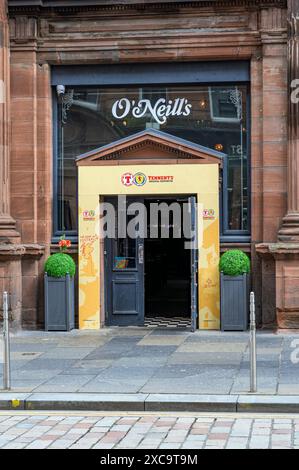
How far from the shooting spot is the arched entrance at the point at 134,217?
15539mm

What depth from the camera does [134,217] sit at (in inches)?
631

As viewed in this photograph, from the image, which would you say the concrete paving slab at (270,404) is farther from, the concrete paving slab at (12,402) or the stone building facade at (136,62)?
the stone building facade at (136,62)

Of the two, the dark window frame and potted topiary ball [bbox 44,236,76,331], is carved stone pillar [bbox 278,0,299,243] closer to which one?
the dark window frame

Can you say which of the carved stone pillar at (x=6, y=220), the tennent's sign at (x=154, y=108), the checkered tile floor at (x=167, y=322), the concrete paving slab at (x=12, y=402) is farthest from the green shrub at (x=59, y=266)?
the concrete paving slab at (x=12, y=402)

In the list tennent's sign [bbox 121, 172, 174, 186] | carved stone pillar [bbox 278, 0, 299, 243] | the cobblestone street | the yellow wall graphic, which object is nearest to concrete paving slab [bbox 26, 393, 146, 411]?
the cobblestone street

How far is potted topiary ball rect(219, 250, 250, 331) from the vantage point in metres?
15.1

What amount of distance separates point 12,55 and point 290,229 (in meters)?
6.31

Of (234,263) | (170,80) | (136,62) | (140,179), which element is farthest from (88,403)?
(136,62)

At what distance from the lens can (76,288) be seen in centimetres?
1619

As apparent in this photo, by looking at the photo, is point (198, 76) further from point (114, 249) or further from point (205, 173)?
point (114, 249)

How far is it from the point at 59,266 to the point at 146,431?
7.54 meters
